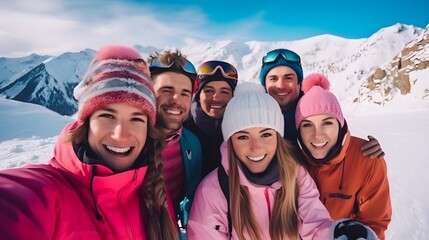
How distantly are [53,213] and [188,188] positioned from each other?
1.91m

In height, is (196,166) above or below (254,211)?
above

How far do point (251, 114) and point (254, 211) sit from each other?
93 cm

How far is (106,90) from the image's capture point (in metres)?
2.26

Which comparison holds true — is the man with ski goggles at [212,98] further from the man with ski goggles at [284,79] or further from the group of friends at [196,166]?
the man with ski goggles at [284,79]

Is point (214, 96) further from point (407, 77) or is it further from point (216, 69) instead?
point (407, 77)

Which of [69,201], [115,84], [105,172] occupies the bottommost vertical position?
[69,201]

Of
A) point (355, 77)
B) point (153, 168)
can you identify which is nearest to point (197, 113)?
point (153, 168)

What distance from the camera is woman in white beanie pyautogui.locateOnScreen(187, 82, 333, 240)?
290 centimetres

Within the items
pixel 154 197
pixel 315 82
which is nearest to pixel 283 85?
pixel 315 82

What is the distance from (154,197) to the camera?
2520 mm

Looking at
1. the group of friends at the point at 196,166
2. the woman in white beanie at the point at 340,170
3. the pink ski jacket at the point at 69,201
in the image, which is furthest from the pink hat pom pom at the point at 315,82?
the pink ski jacket at the point at 69,201

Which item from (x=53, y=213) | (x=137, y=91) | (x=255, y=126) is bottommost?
(x=53, y=213)

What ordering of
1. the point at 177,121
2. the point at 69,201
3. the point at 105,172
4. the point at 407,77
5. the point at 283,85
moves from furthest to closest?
1. the point at 407,77
2. the point at 283,85
3. the point at 177,121
4. the point at 105,172
5. the point at 69,201

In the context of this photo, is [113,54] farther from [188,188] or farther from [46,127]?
[46,127]
